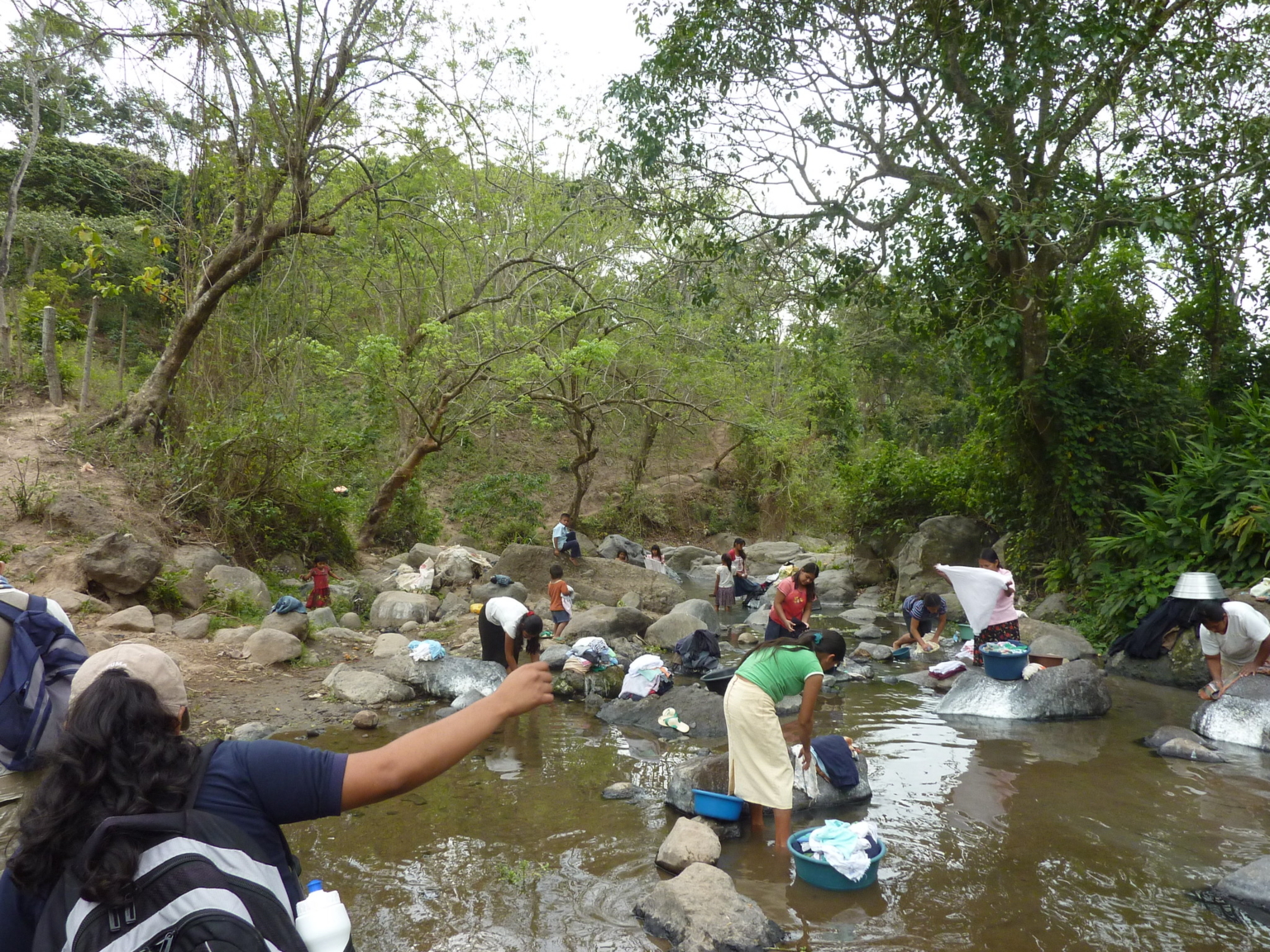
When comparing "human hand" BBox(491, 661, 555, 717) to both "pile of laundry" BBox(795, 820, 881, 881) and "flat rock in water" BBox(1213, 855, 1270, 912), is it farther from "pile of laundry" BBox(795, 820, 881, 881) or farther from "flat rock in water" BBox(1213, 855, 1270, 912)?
"flat rock in water" BBox(1213, 855, 1270, 912)

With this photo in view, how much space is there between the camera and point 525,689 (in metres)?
2.10

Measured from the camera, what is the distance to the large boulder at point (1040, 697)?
8359mm

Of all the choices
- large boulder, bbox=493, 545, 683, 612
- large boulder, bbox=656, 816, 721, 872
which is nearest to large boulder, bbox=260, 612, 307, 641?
→ large boulder, bbox=493, 545, 683, 612

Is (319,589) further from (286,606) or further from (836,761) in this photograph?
(836,761)

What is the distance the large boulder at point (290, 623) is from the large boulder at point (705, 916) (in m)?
6.85

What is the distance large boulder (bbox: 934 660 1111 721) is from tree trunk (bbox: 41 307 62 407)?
43.1 feet

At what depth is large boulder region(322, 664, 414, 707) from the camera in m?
8.57

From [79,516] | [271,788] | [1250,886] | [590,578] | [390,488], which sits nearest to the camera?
[271,788]

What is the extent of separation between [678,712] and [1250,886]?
4617 millimetres

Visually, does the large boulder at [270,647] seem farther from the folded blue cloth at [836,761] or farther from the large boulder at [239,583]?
the folded blue cloth at [836,761]

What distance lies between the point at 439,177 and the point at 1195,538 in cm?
1440

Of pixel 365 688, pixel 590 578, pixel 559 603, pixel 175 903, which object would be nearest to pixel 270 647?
pixel 365 688

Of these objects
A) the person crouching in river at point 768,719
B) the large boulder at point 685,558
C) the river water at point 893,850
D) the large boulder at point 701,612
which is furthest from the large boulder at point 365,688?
the large boulder at point 685,558

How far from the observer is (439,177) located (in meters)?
17.3
